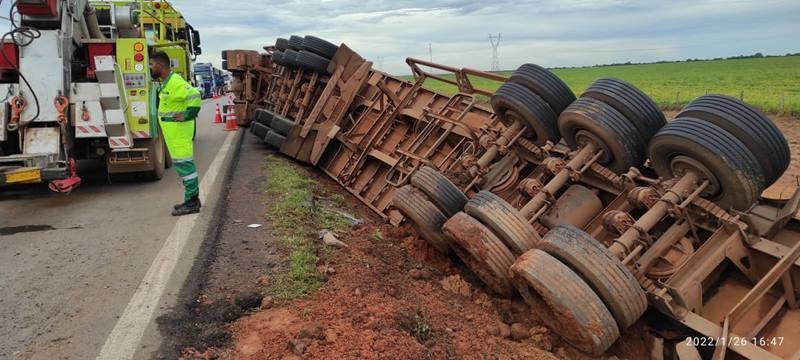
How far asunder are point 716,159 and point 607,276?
1.09 m

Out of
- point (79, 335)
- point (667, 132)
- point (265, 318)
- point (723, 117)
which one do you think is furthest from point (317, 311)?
point (723, 117)

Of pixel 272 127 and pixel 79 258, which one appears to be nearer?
pixel 79 258

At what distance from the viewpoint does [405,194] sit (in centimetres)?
495

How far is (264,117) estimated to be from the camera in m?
9.97

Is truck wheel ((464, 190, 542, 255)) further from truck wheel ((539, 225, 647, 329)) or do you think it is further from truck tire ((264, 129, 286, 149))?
truck tire ((264, 129, 286, 149))

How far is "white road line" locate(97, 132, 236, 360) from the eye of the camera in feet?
10.8

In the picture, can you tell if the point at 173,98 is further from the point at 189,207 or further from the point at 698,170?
the point at 698,170

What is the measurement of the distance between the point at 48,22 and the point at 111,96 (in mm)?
1069

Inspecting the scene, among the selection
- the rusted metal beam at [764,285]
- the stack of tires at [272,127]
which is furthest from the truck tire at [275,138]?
the rusted metal beam at [764,285]

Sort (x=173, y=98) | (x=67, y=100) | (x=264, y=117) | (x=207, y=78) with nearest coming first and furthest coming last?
(x=173, y=98) → (x=67, y=100) → (x=264, y=117) → (x=207, y=78)

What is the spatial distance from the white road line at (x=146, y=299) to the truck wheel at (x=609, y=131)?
335 centimetres

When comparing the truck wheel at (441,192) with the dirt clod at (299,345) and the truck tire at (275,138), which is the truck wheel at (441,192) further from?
the truck tire at (275,138)

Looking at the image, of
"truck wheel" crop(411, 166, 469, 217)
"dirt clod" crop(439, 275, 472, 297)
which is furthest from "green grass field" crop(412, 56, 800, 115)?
"dirt clod" crop(439, 275, 472, 297)

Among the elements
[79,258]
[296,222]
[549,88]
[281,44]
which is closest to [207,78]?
[281,44]
